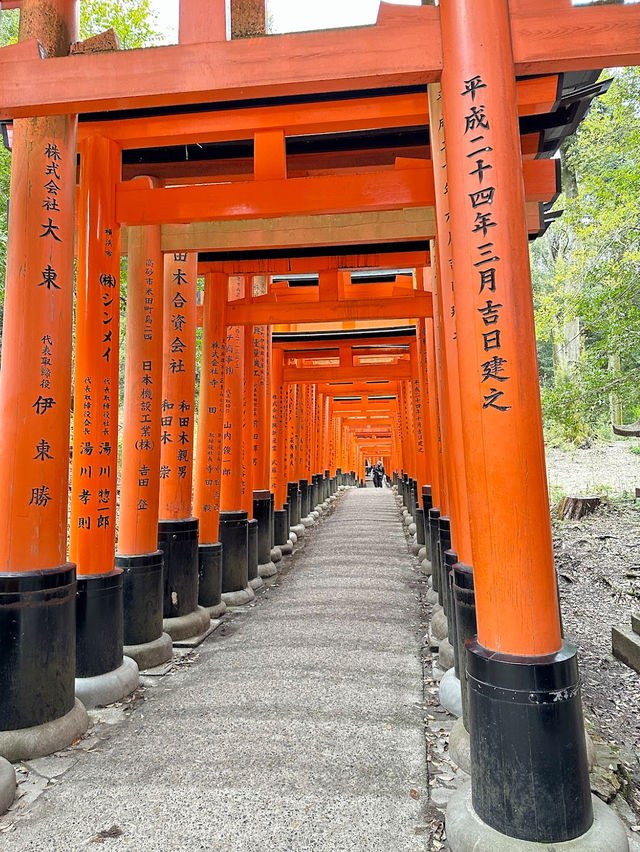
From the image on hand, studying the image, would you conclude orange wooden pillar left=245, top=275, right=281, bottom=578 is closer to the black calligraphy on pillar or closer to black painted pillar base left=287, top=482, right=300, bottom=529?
black painted pillar base left=287, top=482, right=300, bottom=529

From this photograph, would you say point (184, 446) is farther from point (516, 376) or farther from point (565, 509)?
point (565, 509)

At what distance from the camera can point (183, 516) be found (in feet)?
18.1

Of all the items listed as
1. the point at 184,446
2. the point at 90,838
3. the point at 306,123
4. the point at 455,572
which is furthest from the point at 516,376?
the point at 184,446

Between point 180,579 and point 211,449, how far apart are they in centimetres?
159

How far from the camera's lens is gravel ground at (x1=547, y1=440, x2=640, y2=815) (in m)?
3.87

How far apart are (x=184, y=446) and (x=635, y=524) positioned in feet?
26.2

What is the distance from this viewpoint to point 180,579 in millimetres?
5316

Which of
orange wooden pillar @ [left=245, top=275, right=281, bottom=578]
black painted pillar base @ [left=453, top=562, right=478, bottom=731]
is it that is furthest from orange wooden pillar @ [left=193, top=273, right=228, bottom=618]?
black painted pillar base @ [left=453, top=562, right=478, bottom=731]

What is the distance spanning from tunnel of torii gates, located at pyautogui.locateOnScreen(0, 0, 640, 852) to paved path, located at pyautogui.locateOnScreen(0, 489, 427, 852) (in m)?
0.42

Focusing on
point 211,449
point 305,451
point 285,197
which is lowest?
point 211,449

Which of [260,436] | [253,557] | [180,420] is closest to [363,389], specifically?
[260,436]

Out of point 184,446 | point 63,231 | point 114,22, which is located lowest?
point 184,446

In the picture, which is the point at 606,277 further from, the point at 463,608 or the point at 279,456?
the point at 279,456

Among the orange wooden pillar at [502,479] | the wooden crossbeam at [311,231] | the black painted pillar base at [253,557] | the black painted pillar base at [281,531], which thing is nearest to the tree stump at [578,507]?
the black painted pillar base at [281,531]
